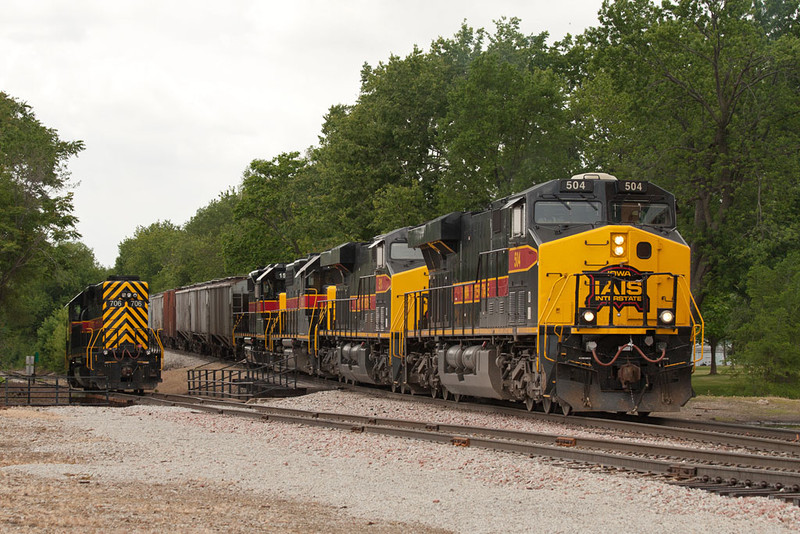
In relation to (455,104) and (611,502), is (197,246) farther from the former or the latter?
(611,502)

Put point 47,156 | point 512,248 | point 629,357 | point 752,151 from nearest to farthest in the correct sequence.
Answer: point 629,357, point 512,248, point 752,151, point 47,156

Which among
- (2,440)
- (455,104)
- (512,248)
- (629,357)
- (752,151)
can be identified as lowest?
(2,440)

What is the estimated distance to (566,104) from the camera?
51.0 m

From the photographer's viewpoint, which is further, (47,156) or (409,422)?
(47,156)

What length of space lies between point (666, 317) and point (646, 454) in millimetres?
4230

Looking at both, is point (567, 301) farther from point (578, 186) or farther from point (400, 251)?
point (400, 251)

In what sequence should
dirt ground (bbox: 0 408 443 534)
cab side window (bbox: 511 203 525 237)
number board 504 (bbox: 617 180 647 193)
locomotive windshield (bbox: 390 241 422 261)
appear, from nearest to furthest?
dirt ground (bbox: 0 408 443 534)
number board 504 (bbox: 617 180 647 193)
cab side window (bbox: 511 203 525 237)
locomotive windshield (bbox: 390 241 422 261)

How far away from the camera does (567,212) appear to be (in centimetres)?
1608

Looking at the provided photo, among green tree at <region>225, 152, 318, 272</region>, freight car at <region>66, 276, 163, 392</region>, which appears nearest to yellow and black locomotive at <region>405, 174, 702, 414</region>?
freight car at <region>66, 276, 163, 392</region>

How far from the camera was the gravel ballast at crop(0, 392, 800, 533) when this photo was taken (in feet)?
25.5

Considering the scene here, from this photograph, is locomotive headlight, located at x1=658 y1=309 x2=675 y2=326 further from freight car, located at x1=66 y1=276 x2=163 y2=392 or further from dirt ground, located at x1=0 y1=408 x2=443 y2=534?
freight car, located at x1=66 y1=276 x2=163 y2=392

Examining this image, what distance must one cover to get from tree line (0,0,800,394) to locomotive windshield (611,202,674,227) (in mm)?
13757

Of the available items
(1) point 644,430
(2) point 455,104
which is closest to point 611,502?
(1) point 644,430

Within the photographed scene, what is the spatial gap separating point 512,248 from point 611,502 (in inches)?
341
